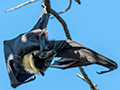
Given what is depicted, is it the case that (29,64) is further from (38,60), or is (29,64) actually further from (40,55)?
(40,55)

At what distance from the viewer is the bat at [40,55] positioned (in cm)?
782

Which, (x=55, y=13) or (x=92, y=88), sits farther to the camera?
(x=92, y=88)

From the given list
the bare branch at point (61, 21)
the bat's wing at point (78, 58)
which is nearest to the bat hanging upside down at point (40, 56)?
the bat's wing at point (78, 58)

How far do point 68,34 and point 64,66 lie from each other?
0.95 m

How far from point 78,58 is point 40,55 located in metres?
0.88

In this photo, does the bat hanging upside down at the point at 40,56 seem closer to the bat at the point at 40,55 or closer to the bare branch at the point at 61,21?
the bat at the point at 40,55

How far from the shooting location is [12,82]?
28.3ft

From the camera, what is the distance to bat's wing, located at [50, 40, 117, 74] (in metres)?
7.63

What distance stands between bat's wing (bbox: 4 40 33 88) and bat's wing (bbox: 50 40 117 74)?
3.07ft

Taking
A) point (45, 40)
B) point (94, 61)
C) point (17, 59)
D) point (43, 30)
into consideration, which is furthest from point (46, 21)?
point (94, 61)

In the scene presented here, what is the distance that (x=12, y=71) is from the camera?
28.4 ft

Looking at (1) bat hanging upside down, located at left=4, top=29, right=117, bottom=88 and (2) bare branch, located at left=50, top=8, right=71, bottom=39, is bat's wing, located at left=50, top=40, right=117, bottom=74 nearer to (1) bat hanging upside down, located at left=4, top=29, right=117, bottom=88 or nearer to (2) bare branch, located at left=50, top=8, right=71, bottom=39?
(1) bat hanging upside down, located at left=4, top=29, right=117, bottom=88

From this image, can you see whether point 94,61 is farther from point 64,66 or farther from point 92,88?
point 92,88

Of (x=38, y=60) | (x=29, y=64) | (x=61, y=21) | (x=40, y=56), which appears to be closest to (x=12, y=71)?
(x=29, y=64)
